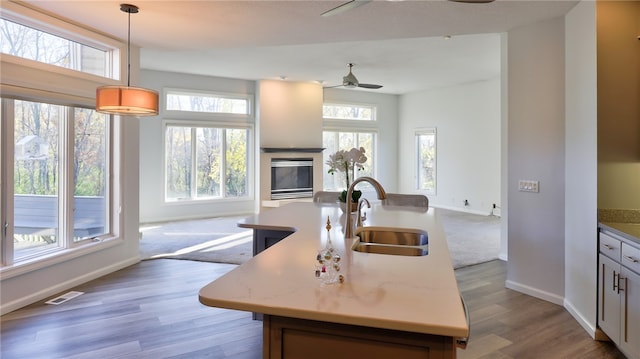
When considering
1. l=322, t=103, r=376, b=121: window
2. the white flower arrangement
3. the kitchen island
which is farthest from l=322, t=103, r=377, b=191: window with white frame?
the kitchen island

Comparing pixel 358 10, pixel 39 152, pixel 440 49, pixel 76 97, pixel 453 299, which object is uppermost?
pixel 440 49

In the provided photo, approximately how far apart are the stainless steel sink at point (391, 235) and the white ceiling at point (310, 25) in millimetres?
1880

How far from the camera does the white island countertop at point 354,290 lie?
3.53 feet

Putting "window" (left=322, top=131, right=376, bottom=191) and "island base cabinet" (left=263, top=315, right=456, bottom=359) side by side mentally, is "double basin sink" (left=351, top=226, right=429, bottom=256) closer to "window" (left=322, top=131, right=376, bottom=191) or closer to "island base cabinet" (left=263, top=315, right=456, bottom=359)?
"island base cabinet" (left=263, top=315, right=456, bottom=359)

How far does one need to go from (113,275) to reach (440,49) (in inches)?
211

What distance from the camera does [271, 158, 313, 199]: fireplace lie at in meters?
8.33

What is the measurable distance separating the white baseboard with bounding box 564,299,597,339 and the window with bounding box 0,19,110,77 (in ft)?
16.4

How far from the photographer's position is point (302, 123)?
27.9 feet

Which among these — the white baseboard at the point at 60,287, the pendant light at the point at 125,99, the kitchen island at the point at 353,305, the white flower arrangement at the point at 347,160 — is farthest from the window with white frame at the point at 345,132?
the kitchen island at the point at 353,305

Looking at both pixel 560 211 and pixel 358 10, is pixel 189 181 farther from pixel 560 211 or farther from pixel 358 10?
pixel 560 211

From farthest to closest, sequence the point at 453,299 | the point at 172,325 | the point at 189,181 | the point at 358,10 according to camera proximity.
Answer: the point at 189,181, the point at 358,10, the point at 172,325, the point at 453,299

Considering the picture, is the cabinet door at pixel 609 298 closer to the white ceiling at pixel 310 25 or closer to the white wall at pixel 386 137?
the white ceiling at pixel 310 25

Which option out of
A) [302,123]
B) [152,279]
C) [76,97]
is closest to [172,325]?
[152,279]

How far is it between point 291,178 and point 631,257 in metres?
6.77
